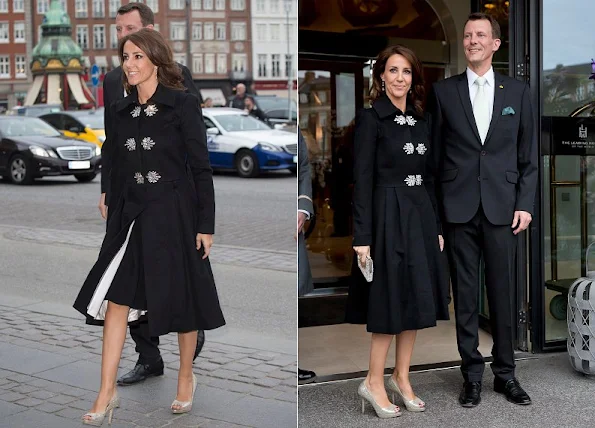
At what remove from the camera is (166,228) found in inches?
131

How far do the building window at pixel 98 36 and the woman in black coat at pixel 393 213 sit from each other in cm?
128

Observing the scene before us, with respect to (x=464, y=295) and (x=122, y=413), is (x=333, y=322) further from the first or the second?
(x=122, y=413)

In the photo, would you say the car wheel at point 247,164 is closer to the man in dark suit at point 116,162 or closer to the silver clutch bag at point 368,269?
the man in dark suit at point 116,162

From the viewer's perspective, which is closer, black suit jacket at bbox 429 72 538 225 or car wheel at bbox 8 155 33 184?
car wheel at bbox 8 155 33 184

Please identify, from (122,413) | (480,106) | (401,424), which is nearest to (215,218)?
(122,413)

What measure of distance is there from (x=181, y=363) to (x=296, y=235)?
70 centimetres

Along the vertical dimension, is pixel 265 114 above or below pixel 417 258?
above

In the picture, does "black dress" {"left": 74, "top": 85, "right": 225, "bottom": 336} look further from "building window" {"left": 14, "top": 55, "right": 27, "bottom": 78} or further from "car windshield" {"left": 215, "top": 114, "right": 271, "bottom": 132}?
"building window" {"left": 14, "top": 55, "right": 27, "bottom": 78}

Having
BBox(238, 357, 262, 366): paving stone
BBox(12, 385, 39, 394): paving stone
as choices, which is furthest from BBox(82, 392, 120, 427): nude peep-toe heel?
BBox(238, 357, 262, 366): paving stone

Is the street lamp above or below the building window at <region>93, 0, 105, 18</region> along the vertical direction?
below

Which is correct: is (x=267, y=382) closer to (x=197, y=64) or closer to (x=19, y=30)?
(x=197, y=64)

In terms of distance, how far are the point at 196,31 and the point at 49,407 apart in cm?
155

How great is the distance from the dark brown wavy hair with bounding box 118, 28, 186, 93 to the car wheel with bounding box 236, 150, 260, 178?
0.34m

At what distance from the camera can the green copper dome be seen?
10.1ft
